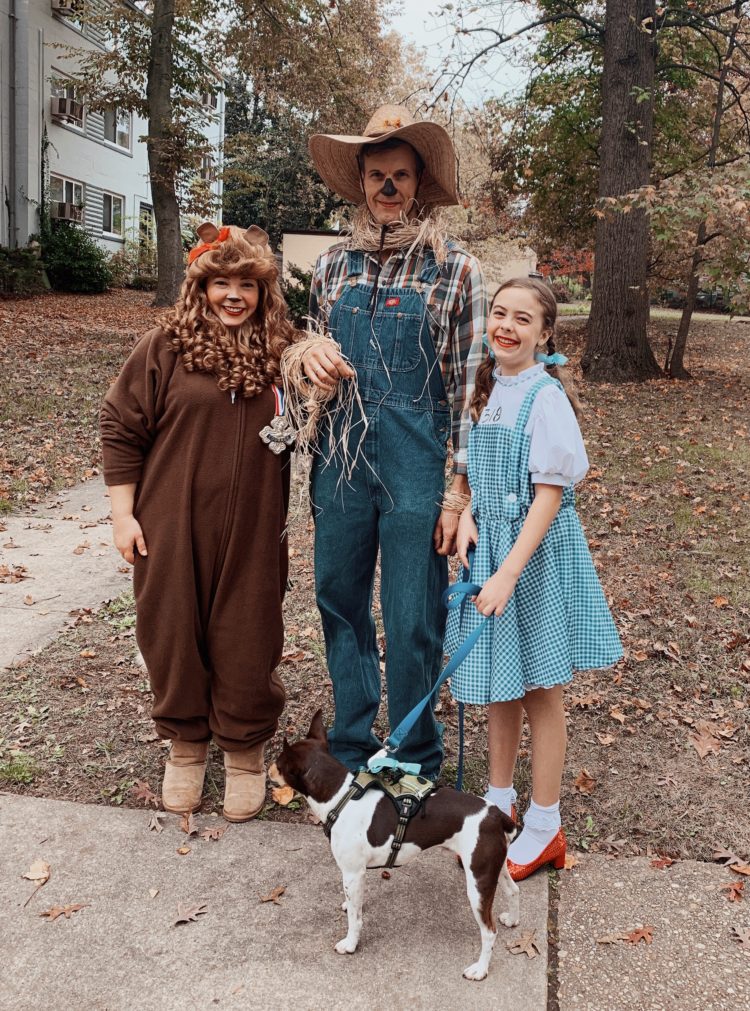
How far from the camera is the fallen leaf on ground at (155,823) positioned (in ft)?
10.1

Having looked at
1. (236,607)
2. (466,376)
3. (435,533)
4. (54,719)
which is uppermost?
(466,376)

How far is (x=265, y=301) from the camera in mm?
3062

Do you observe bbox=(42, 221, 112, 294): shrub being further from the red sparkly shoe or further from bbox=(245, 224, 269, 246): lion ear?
the red sparkly shoe

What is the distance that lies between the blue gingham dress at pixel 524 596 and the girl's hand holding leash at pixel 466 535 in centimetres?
4

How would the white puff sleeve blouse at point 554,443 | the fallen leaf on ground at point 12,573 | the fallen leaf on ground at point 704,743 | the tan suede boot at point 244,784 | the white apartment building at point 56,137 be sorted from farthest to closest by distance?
1. the white apartment building at point 56,137
2. the fallen leaf on ground at point 12,573
3. the fallen leaf on ground at point 704,743
4. the tan suede boot at point 244,784
5. the white puff sleeve blouse at point 554,443

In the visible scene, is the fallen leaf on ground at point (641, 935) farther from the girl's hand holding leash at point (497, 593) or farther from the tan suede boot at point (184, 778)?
the tan suede boot at point (184, 778)

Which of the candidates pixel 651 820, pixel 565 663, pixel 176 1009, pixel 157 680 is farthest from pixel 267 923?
pixel 651 820

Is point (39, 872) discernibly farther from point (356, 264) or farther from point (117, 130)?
point (117, 130)

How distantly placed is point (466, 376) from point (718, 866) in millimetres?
1856

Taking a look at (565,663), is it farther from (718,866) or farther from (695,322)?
(695,322)

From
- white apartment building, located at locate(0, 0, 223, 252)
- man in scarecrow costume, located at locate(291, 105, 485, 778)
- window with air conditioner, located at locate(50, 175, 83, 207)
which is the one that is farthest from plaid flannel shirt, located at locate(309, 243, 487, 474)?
window with air conditioner, located at locate(50, 175, 83, 207)

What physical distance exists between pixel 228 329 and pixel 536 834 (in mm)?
1973

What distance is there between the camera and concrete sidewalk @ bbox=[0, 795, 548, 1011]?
2336 millimetres

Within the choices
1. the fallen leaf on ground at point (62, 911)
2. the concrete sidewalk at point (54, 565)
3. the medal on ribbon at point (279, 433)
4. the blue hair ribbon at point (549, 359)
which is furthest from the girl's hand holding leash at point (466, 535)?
the concrete sidewalk at point (54, 565)
